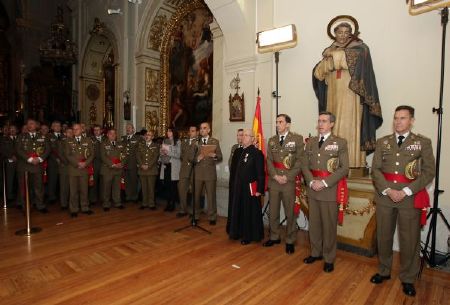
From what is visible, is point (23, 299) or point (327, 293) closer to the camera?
point (23, 299)

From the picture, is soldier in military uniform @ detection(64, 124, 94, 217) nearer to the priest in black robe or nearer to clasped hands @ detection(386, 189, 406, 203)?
the priest in black robe

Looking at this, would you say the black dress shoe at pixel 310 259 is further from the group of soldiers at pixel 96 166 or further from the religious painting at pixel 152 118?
the religious painting at pixel 152 118

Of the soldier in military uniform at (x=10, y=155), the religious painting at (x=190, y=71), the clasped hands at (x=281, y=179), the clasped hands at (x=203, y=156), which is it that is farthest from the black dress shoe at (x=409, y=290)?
the soldier in military uniform at (x=10, y=155)

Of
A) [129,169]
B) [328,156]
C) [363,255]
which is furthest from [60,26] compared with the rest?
[363,255]

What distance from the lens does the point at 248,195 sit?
14.5 feet

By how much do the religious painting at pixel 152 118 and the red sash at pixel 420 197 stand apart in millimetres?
6507

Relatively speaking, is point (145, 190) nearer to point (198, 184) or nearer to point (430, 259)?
point (198, 184)

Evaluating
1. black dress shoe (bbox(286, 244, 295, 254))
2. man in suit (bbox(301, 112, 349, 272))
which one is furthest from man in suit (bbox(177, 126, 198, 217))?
man in suit (bbox(301, 112, 349, 272))

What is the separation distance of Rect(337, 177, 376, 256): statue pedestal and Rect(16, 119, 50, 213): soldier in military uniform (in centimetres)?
538

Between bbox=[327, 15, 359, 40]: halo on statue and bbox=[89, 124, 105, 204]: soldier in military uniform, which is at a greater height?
bbox=[327, 15, 359, 40]: halo on statue

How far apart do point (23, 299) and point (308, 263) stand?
2.89 meters

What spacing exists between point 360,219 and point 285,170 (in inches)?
43.1

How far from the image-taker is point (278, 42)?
189 inches

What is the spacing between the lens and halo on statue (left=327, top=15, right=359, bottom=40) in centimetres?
443
